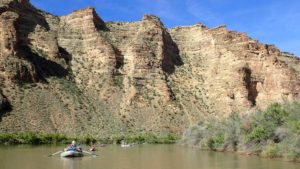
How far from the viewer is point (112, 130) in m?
81.9

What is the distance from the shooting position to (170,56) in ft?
357

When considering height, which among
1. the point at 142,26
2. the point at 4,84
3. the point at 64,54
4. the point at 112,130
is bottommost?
the point at 112,130

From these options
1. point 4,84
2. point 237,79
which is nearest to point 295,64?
point 237,79

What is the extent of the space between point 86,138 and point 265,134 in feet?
108

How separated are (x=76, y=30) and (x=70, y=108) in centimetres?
2912

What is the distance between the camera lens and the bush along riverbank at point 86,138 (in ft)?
216

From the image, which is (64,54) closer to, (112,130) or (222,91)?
(112,130)

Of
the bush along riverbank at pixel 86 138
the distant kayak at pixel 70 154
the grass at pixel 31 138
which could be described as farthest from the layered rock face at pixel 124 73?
the distant kayak at pixel 70 154

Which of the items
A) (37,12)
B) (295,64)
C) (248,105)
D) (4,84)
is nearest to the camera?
(4,84)

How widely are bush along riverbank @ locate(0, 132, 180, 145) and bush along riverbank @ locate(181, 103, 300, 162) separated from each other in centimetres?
1921

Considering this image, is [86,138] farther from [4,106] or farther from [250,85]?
[250,85]

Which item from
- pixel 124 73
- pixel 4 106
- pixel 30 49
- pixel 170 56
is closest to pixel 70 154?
pixel 4 106

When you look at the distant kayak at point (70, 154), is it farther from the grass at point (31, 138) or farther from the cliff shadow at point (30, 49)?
the cliff shadow at point (30, 49)

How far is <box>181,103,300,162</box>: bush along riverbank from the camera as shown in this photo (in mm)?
40594
